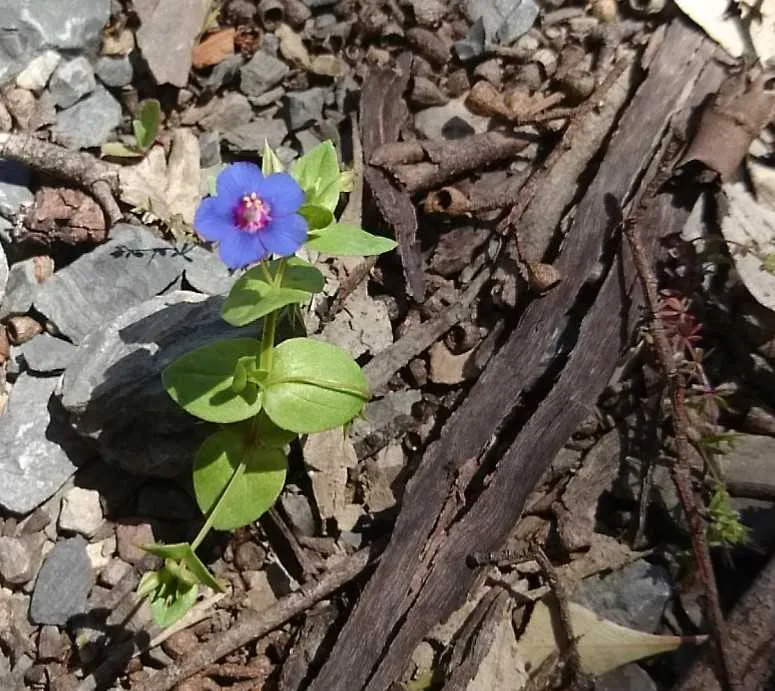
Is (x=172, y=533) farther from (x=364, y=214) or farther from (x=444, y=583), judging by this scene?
(x=364, y=214)

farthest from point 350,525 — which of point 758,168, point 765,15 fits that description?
point 765,15

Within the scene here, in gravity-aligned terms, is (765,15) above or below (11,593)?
above

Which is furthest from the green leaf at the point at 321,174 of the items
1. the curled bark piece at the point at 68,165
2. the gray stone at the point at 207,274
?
the curled bark piece at the point at 68,165

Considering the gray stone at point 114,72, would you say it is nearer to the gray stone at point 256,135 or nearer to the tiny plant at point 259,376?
the gray stone at point 256,135

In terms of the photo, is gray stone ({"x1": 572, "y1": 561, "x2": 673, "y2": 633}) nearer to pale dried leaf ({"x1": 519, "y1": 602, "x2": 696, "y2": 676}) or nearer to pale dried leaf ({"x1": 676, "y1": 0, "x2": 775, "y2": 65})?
pale dried leaf ({"x1": 519, "y1": 602, "x2": 696, "y2": 676})

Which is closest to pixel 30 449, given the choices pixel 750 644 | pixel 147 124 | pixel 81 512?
pixel 81 512

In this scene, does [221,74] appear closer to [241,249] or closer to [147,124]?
[147,124]

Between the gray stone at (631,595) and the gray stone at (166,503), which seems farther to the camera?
the gray stone at (166,503)
